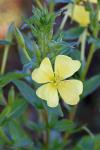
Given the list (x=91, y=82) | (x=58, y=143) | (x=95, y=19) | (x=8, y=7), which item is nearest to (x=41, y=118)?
(x=58, y=143)

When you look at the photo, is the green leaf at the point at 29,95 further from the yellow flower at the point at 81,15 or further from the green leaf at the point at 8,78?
the yellow flower at the point at 81,15

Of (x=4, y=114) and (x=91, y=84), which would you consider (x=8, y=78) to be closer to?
(x=4, y=114)

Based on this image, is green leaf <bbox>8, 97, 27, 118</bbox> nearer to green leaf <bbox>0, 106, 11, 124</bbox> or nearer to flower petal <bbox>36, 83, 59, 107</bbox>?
green leaf <bbox>0, 106, 11, 124</bbox>

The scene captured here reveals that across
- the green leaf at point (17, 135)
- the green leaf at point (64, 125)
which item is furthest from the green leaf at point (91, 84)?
the green leaf at point (17, 135)

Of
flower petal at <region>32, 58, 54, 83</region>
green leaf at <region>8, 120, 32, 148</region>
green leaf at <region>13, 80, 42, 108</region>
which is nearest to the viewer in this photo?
flower petal at <region>32, 58, 54, 83</region>

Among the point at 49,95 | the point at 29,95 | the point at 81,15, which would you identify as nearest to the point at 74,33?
the point at 81,15

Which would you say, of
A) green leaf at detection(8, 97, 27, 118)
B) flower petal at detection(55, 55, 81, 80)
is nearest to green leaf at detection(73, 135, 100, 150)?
green leaf at detection(8, 97, 27, 118)

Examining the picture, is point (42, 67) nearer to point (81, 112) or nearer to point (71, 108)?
point (71, 108)
